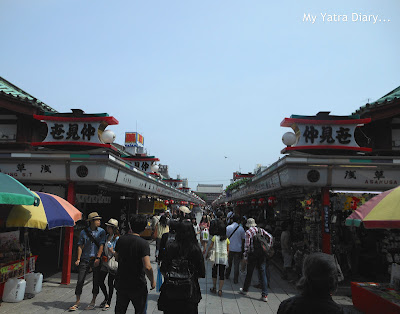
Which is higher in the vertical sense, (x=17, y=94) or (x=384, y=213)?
(x=17, y=94)

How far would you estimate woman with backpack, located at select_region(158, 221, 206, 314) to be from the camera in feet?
13.9

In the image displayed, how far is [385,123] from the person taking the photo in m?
13.9

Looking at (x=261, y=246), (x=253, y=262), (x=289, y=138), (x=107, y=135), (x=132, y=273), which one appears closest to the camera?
(x=132, y=273)

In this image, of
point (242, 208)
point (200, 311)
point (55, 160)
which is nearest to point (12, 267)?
point (55, 160)

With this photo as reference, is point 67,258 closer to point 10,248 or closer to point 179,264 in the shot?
point 10,248

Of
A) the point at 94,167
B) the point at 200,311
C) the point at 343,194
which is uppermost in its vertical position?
the point at 94,167

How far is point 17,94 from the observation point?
14.3 m

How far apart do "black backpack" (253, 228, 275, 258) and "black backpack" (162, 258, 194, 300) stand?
4.45 metres

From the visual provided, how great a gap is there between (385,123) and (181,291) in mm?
13219

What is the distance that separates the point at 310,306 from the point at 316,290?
0.13 meters

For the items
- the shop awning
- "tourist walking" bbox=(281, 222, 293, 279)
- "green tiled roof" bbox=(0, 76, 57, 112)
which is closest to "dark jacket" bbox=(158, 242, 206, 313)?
the shop awning

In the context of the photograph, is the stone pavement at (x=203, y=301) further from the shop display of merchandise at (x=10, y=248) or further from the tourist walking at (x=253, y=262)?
the shop display of merchandise at (x=10, y=248)

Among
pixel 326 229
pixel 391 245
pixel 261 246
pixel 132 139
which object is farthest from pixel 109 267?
pixel 132 139

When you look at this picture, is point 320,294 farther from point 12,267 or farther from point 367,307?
point 12,267
